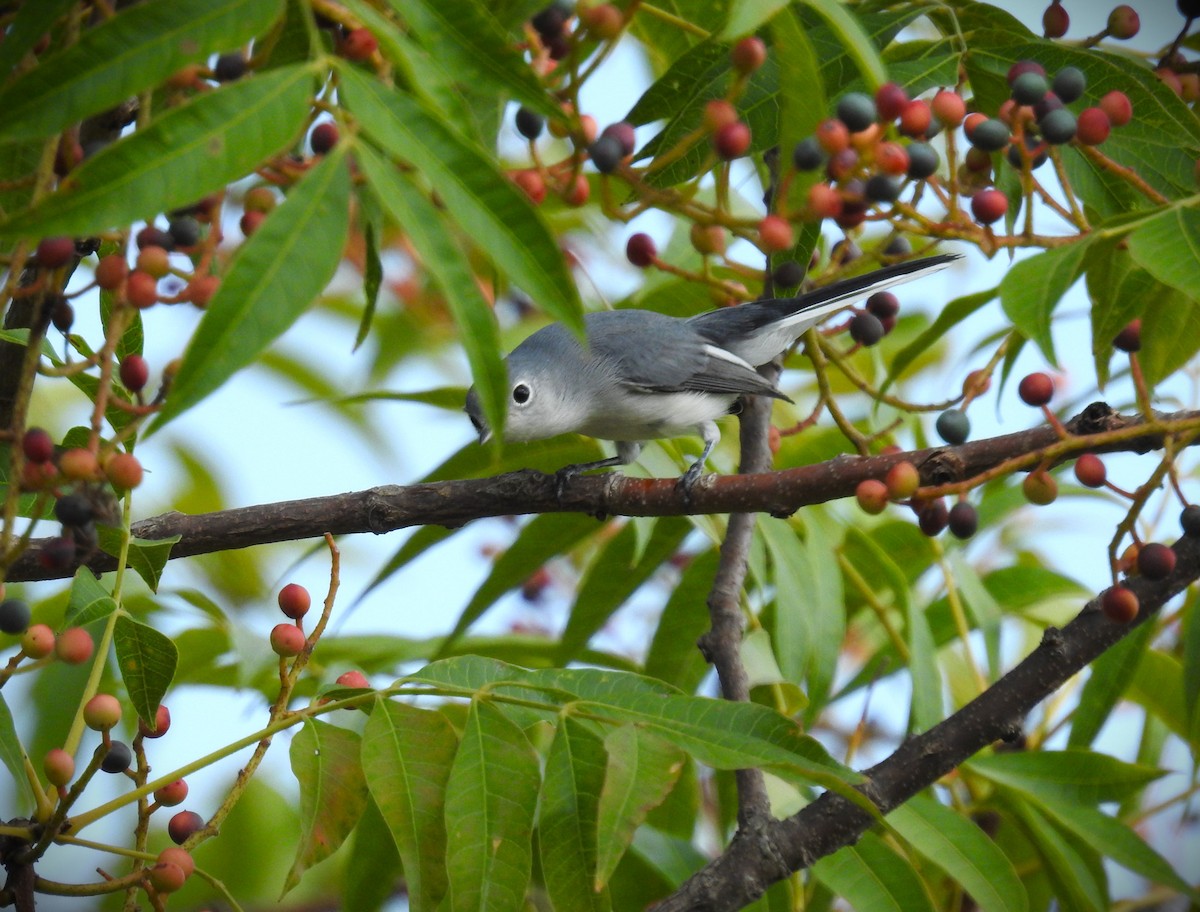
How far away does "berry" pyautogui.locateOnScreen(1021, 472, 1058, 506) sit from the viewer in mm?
1874

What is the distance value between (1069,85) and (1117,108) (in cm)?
9

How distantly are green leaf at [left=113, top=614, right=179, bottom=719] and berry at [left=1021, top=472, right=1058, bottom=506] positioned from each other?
51.8 inches

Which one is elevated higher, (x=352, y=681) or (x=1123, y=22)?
(x=1123, y=22)

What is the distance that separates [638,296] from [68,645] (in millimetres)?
1842

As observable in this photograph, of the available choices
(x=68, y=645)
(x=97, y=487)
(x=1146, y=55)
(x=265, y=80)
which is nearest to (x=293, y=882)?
(x=68, y=645)

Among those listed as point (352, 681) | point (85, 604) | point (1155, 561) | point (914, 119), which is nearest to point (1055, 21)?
point (914, 119)

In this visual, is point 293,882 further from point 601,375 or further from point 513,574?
point 601,375

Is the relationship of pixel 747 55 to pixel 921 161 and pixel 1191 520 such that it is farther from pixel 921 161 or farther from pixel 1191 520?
pixel 1191 520

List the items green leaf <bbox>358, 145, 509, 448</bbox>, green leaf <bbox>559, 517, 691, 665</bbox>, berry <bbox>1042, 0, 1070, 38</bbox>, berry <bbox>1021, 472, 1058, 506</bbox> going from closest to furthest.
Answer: green leaf <bbox>358, 145, 509, 448</bbox> < berry <bbox>1021, 472, 1058, 506</bbox> < berry <bbox>1042, 0, 1070, 38</bbox> < green leaf <bbox>559, 517, 691, 665</bbox>

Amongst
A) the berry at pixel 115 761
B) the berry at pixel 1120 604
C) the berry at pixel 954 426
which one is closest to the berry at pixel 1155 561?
the berry at pixel 1120 604

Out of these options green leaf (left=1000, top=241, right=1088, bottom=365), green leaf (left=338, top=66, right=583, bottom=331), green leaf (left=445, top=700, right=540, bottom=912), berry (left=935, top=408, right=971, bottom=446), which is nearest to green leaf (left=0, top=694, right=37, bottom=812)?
green leaf (left=445, top=700, right=540, bottom=912)

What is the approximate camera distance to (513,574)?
2.96 metres

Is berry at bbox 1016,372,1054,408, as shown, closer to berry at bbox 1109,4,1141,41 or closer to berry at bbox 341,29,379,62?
berry at bbox 1109,4,1141,41

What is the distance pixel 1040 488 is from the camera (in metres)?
1.89
